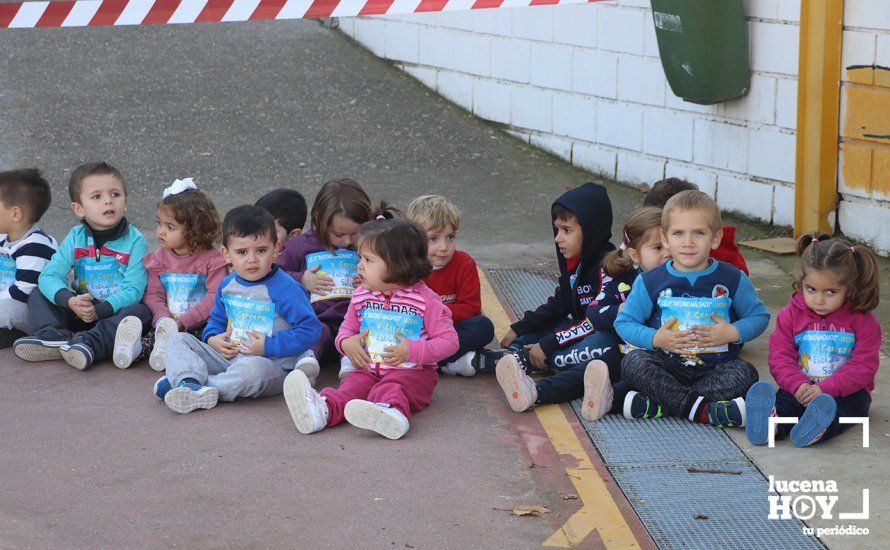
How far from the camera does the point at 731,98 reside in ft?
27.2

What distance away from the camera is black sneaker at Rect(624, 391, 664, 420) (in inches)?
200

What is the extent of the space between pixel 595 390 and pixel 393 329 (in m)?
0.92

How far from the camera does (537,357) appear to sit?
223 inches

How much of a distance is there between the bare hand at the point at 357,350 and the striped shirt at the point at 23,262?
1953 mm

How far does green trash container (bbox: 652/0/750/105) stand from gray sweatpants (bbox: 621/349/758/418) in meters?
3.52

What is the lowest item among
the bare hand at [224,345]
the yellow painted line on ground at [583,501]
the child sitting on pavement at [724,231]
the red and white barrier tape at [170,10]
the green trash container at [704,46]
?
the yellow painted line on ground at [583,501]

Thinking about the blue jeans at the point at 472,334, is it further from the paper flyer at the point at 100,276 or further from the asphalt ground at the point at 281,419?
the paper flyer at the point at 100,276

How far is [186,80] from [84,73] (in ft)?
3.33

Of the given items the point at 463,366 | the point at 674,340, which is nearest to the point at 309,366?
the point at 463,366

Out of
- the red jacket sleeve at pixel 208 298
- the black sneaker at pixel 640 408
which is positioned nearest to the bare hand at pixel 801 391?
the black sneaker at pixel 640 408

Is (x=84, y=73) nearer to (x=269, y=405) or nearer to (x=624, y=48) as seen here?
(x=624, y=48)

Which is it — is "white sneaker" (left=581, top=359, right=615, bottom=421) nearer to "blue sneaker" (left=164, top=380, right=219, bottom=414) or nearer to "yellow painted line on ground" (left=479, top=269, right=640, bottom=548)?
"yellow painted line on ground" (left=479, top=269, right=640, bottom=548)

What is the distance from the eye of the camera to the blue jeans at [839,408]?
479 centimetres

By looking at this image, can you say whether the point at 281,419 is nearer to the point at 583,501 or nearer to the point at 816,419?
the point at 583,501
